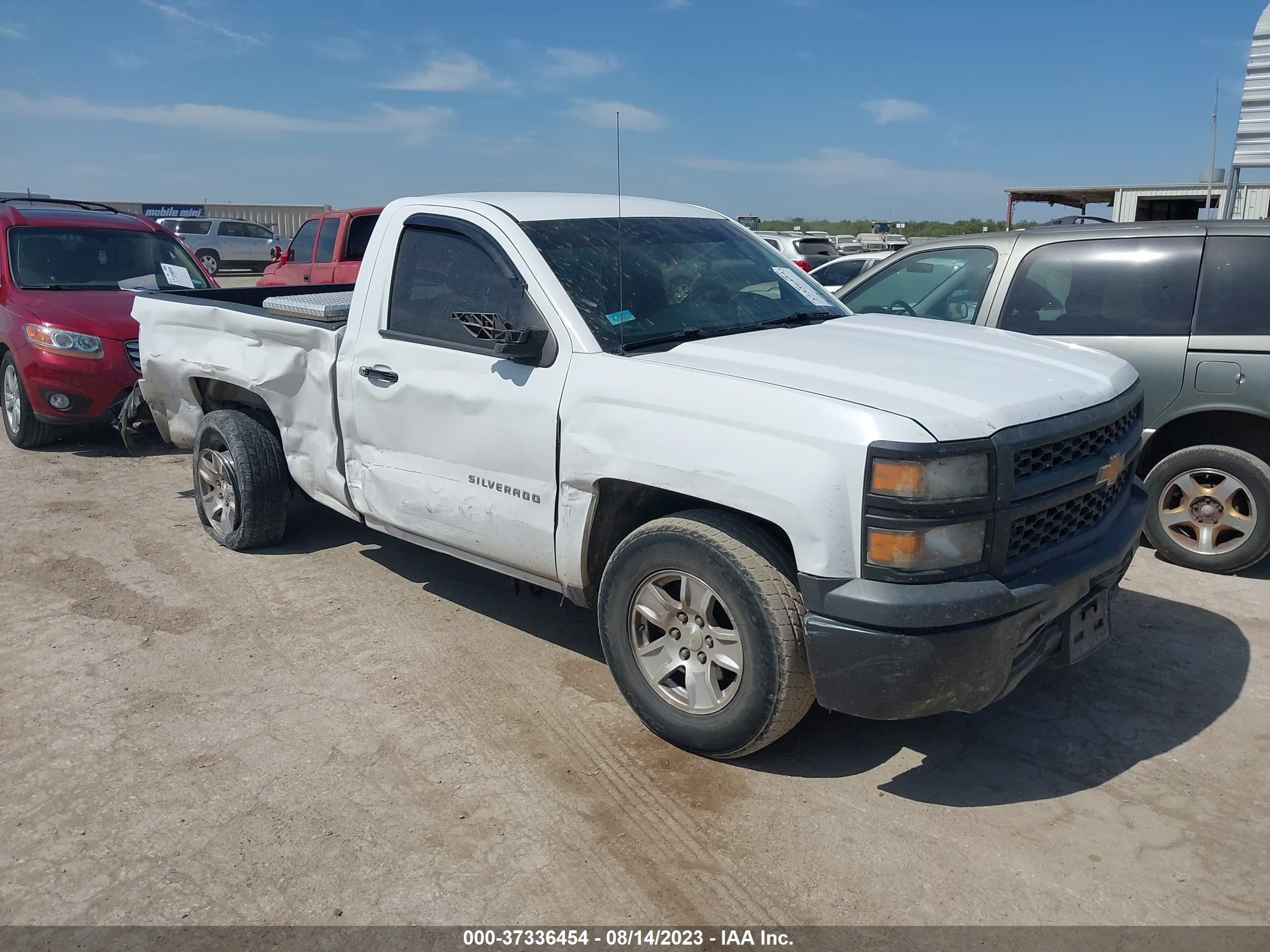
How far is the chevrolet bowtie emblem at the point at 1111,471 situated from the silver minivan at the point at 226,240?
28626 millimetres

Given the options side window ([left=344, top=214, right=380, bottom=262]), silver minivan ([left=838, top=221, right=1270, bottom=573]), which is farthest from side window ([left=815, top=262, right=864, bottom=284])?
silver minivan ([left=838, top=221, right=1270, bottom=573])

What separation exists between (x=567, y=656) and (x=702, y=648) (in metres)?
1.17

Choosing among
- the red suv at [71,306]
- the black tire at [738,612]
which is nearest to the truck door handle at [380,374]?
the black tire at [738,612]

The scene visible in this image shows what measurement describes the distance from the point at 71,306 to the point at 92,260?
88 centimetres

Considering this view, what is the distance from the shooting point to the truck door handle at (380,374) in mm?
4508

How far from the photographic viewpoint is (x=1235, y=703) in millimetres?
4082

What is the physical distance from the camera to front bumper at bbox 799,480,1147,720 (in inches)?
119

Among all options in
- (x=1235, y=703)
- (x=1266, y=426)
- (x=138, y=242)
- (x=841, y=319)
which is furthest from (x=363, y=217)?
(x=1235, y=703)

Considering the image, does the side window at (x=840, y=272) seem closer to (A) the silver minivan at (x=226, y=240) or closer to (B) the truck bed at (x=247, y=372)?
(B) the truck bed at (x=247, y=372)

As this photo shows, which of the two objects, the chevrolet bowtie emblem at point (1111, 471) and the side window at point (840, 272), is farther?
the side window at point (840, 272)

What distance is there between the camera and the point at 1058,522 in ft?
11.2

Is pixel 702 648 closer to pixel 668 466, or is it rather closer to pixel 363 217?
pixel 668 466

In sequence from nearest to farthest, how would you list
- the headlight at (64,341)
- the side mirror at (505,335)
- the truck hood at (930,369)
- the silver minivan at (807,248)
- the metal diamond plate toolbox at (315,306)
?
the truck hood at (930,369) → the side mirror at (505,335) → the metal diamond plate toolbox at (315,306) → the headlight at (64,341) → the silver minivan at (807,248)

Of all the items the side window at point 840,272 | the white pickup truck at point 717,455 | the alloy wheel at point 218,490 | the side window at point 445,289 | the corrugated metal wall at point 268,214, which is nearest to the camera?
the white pickup truck at point 717,455
